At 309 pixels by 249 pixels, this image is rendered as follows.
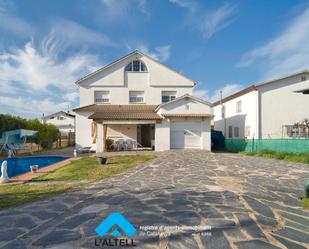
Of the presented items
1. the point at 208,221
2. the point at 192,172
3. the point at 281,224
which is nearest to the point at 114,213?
the point at 208,221

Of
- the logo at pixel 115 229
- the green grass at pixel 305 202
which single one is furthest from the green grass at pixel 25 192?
the green grass at pixel 305 202

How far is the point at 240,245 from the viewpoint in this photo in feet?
12.1

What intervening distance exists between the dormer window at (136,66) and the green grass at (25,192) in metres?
18.5

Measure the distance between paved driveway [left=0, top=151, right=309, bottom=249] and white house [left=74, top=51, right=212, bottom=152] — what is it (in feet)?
40.4

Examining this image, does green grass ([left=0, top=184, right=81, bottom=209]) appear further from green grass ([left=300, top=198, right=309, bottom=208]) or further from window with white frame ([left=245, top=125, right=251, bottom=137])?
window with white frame ([left=245, top=125, right=251, bottom=137])

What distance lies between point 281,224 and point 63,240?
175 inches

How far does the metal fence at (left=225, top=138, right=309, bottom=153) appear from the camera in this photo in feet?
52.8

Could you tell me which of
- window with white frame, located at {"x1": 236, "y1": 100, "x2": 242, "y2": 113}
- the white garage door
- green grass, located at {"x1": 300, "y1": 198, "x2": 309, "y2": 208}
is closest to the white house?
the white garage door

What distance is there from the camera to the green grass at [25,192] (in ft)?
21.4

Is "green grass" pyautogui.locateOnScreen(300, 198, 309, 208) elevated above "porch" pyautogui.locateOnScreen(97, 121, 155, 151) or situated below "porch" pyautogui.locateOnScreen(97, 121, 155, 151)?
below

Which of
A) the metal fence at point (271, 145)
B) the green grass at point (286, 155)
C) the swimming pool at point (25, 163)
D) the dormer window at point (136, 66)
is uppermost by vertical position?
the dormer window at point (136, 66)

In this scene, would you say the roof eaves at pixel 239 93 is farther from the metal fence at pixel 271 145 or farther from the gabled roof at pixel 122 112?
the gabled roof at pixel 122 112

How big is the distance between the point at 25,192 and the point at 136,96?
719 inches

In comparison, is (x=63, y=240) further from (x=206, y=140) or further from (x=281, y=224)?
(x=206, y=140)
